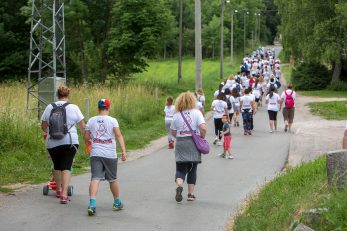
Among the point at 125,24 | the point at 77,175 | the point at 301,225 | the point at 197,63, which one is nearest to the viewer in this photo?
the point at 301,225

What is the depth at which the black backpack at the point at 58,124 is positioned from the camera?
33.4 feet

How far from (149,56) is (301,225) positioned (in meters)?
35.2

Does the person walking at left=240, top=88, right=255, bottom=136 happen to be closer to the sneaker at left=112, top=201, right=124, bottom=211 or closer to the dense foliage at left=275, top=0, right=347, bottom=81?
the sneaker at left=112, top=201, right=124, bottom=211

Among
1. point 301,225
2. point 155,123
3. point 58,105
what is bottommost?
point 155,123

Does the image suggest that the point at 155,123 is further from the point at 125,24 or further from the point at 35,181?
the point at 125,24

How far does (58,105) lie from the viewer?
33.8 ft

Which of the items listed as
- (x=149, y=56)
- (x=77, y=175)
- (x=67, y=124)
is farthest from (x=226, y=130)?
(x=149, y=56)

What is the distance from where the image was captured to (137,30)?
41188 millimetres

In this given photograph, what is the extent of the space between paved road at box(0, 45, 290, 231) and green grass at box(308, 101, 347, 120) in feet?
45.3

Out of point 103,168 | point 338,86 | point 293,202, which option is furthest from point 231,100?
point 338,86

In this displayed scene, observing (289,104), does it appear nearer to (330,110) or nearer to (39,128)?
(330,110)

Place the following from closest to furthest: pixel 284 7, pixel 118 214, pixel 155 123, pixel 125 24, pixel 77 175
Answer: pixel 118 214
pixel 77 175
pixel 155 123
pixel 125 24
pixel 284 7

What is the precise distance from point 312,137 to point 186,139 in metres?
10.7

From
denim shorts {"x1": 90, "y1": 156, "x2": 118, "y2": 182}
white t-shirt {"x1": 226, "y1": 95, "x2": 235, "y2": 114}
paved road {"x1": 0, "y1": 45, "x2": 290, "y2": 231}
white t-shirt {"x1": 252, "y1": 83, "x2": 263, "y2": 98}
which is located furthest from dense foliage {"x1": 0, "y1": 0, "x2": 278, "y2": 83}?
denim shorts {"x1": 90, "y1": 156, "x2": 118, "y2": 182}
